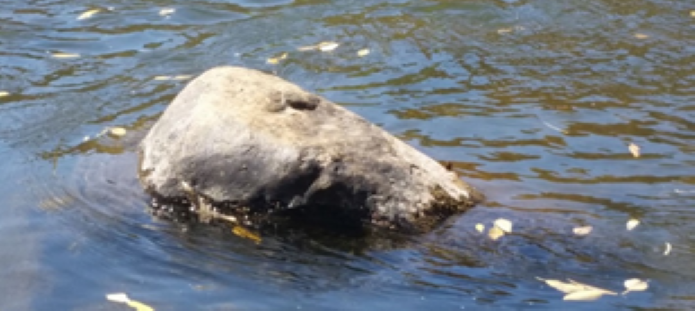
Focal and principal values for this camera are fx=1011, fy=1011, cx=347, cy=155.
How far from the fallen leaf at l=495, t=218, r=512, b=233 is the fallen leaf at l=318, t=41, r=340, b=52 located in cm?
340

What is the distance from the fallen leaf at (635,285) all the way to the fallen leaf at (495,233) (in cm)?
69

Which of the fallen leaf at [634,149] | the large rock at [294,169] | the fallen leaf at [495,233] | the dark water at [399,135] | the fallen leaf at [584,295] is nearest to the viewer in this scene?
the fallen leaf at [584,295]

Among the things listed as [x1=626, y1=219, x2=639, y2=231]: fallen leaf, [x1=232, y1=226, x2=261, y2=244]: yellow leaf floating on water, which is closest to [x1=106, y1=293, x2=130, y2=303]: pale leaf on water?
[x1=232, y1=226, x2=261, y2=244]: yellow leaf floating on water

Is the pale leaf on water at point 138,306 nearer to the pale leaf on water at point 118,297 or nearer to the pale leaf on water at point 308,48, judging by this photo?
the pale leaf on water at point 118,297

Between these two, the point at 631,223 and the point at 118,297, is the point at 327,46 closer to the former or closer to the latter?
the point at 631,223

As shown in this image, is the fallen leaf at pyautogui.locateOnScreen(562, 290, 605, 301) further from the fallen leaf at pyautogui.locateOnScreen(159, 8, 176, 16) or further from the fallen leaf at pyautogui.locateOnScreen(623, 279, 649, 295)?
the fallen leaf at pyautogui.locateOnScreen(159, 8, 176, 16)

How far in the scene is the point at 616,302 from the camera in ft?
14.1

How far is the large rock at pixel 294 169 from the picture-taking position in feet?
16.6

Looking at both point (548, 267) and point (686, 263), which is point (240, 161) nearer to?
point (548, 267)

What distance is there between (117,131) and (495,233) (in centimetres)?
278

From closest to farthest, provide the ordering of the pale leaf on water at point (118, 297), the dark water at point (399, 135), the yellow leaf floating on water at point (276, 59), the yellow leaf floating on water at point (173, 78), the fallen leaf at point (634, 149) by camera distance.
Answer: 1. the pale leaf on water at point (118, 297)
2. the dark water at point (399, 135)
3. the fallen leaf at point (634, 149)
4. the yellow leaf floating on water at point (173, 78)
5. the yellow leaf floating on water at point (276, 59)

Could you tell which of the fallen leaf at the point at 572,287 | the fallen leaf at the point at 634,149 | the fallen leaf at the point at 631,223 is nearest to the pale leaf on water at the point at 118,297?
the fallen leaf at the point at 572,287

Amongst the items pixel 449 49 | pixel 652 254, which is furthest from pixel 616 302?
pixel 449 49

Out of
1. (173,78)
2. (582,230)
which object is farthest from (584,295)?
(173,78)
